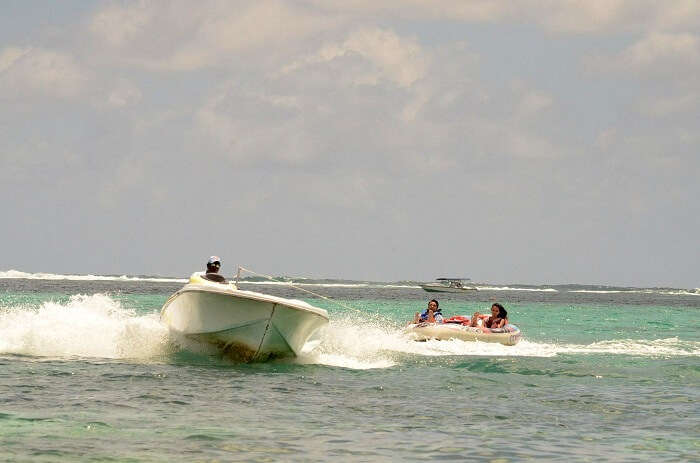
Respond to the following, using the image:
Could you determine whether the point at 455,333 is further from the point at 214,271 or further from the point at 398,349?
the point at 214,271

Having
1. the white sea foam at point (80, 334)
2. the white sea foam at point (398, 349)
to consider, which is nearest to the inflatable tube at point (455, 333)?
the white sea foam at point (398, 349)

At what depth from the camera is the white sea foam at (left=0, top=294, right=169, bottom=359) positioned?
21484 mm

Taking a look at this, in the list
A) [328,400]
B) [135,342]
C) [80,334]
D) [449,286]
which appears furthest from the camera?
[449,286]

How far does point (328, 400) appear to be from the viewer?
15773 millimetres

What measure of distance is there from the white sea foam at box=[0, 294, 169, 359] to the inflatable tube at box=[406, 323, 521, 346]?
8.17m

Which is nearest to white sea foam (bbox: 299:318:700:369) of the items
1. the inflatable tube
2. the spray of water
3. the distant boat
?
the spray of water

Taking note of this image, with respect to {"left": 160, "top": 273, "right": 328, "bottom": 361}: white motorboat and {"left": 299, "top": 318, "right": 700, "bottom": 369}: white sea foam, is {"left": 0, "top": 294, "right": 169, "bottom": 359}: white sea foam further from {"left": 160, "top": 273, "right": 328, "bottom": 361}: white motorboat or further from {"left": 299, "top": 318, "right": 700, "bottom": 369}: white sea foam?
{"left": 299, "top": 318, "right": 700, "bottom": 369}: white sea foam

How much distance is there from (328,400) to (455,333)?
11934mm

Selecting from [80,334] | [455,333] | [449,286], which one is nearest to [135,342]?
[80,334]

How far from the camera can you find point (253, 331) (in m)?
19.6

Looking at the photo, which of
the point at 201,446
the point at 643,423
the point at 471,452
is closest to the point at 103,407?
the point at 201,446

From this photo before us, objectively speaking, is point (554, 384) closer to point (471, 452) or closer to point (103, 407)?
point (471, 452)

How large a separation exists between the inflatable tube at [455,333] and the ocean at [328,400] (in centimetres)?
36

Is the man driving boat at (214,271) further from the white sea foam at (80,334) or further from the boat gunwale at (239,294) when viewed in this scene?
the white sea foam at (80,334)
